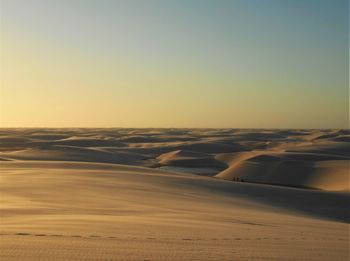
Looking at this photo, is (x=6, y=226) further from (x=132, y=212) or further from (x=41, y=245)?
(x=132, y=212)

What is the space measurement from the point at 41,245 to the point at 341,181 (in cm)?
2224

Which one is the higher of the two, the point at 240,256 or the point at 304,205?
the point at 240,256

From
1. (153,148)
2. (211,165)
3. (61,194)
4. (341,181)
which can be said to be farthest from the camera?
(153,148)

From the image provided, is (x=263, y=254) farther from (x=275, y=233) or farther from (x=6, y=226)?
(x=6, y=226)

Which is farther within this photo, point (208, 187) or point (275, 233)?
point (208, 187)

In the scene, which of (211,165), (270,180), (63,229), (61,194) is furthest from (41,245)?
(211,165)

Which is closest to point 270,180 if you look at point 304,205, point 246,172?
point 246,172

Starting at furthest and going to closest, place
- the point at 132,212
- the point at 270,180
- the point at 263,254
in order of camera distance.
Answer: the point at 270,180 → the point at 132,212 → the point at 263,254

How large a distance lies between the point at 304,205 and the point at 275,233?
9.49m

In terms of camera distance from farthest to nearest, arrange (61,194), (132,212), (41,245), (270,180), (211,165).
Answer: (211,165) → (270,180) → (61,194) → (132,212) → (41,245)

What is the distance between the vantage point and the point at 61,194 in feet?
33.6

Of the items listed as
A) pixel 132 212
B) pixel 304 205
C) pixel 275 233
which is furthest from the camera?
pixel 304 205

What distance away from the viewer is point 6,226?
5203 millimetres

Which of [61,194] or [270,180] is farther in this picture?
Result: [270,180]
